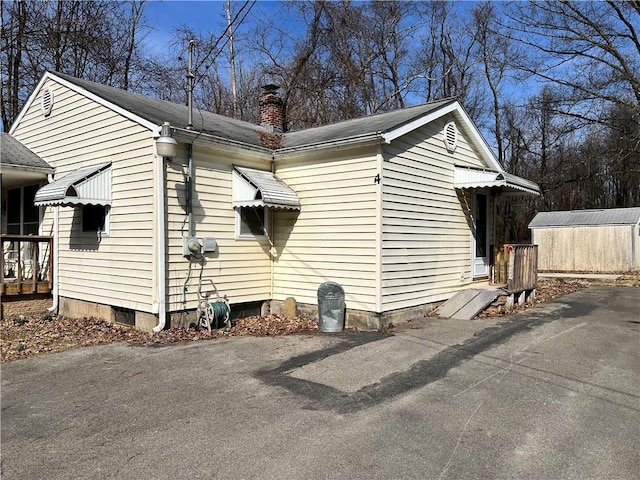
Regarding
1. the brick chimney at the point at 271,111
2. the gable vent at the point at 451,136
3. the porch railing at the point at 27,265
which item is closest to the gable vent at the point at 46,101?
the porch railing at the point at 27,265

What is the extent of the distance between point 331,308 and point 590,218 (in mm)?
21868

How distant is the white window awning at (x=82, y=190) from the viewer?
840 cm

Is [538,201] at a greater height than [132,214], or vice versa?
[538,201]

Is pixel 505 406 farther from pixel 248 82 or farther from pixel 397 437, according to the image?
pixel 248 82

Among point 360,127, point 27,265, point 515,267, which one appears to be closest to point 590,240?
point 515,267

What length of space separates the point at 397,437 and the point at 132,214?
6709 mm

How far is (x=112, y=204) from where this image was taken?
9148 mm

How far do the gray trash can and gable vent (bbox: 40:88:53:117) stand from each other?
7.94 meters

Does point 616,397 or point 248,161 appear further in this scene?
point 248,161

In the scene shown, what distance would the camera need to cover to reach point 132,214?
28.8ft

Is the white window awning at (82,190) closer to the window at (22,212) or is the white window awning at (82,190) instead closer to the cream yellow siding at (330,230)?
the window at (22,212)

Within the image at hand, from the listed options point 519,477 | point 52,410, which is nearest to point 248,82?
point 52,410

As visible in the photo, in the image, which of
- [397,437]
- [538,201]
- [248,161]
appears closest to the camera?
[397,437]

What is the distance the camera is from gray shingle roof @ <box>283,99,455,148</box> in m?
8.99
